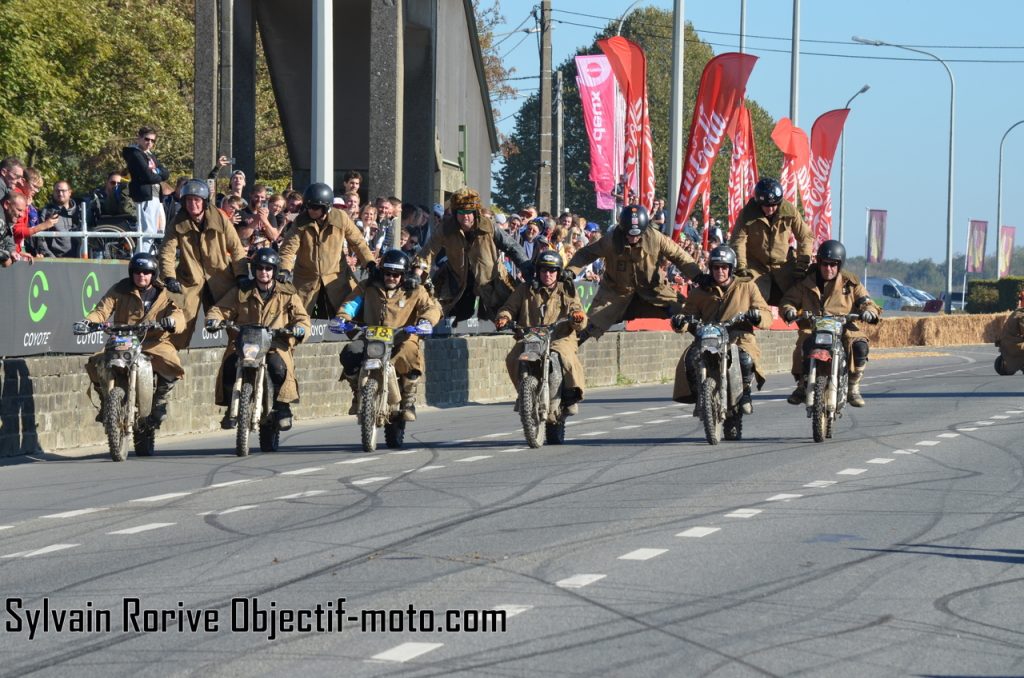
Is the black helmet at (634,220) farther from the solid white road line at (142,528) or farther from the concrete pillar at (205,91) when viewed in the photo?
the concrete pillar at (205,91)

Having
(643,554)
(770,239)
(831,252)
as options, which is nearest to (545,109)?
(770,239)

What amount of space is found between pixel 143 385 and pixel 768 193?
6.87 metres

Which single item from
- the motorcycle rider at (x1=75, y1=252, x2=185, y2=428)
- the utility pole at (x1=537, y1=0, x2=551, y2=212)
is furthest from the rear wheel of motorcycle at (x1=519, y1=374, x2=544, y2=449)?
the utility pole at (x1=537, y1=0, x2=551, y2=212)

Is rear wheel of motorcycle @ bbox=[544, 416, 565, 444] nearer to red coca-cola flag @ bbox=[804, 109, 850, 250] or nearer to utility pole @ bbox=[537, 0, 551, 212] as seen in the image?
utility pole @ bbox=[537, 0, 551, 212]

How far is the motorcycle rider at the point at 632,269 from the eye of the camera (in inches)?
678

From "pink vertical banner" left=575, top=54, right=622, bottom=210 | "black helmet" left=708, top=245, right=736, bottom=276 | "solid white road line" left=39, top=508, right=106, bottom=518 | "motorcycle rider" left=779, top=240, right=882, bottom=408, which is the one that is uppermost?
"pink vertical banner" left=575, top=54, right=622, bottom=210

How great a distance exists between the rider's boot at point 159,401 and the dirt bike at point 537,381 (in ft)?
10.3

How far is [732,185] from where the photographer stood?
35000 millimetres

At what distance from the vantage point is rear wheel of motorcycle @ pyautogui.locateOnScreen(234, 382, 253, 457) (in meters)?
14.8

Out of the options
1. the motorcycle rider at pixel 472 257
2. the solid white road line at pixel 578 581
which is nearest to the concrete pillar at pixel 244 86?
the motorcycle rider at pixel 472 257

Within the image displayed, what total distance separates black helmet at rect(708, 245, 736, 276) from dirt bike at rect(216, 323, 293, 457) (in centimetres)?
417

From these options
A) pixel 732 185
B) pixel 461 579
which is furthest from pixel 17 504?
pixel 732 185

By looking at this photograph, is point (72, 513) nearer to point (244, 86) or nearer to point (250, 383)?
point (250, 383)

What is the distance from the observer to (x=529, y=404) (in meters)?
15.6
